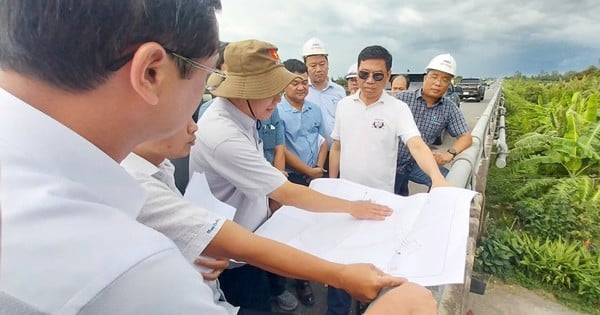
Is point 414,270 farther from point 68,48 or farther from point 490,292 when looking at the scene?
point 490,292

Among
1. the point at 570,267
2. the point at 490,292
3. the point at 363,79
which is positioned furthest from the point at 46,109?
the point at 570,267

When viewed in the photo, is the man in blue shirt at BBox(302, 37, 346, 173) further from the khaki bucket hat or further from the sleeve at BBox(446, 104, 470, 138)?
the khaki bucket hat

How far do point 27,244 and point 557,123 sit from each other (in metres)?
8.40

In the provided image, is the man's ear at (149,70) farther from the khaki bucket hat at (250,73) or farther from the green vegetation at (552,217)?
the green vegetation at (552,217)

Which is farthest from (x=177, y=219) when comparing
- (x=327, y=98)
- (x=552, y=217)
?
(x=552, y=217)

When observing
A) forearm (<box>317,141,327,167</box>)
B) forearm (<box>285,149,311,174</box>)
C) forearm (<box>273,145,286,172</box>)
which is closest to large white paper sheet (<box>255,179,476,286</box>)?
forearm (<box>273,145,286,172</box>)

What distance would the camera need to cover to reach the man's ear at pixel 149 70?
607mm

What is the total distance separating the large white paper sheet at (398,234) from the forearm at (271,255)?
0.45 feet

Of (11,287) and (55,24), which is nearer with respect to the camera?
(11,287)

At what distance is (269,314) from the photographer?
1.24 meters

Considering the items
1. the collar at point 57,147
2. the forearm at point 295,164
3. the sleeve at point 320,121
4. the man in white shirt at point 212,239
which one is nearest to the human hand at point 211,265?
the man in white shirt at point 212,239

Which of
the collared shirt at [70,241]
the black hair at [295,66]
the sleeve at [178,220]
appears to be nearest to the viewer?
the collared shirt at [70,241]

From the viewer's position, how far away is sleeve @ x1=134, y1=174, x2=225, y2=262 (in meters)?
0.96

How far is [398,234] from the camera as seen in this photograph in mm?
Result: 1261
